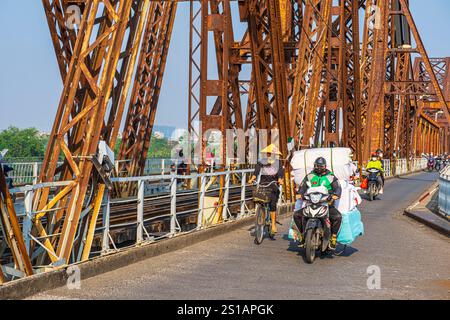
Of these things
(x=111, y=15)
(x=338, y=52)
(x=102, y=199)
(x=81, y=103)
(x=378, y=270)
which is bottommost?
(x=378, y=270)

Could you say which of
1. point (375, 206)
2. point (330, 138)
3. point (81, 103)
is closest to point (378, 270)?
point (81, 103)

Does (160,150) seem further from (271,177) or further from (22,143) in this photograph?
(271,177)

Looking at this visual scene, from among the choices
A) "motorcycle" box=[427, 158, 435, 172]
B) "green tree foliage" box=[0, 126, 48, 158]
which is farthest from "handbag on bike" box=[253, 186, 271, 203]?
"green tree foliage" box=[0, 126, 48, 158]

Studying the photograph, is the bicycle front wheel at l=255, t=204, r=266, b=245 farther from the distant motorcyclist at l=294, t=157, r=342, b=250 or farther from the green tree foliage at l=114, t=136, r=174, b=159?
the green tree foliage at l=114, t=136, r=174, b=159

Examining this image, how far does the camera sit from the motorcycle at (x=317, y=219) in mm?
11500

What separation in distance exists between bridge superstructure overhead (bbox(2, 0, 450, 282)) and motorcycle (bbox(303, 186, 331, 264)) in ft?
10.2

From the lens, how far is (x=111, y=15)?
1000cm

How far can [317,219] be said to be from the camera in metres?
11.7

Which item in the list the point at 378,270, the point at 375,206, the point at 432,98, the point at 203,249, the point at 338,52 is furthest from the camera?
the point at 432,98

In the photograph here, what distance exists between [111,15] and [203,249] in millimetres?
4493

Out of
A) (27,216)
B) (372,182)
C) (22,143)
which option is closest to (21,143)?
(22,143)

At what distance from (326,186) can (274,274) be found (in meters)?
2.30

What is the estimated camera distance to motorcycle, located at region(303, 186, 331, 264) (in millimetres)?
11500
